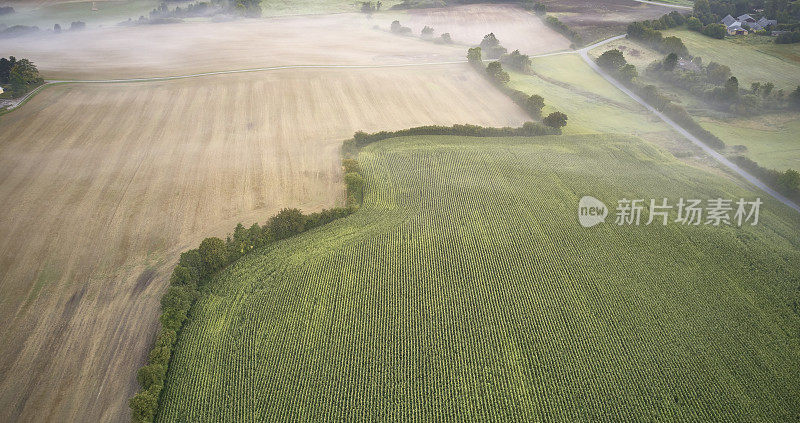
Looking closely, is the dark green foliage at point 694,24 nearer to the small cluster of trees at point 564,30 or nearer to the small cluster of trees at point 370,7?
the small cluster of trees at point 564,30

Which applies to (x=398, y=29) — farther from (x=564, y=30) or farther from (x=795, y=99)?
(x=795, y=99)

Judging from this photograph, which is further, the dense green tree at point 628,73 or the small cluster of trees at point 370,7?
the small cluster of trees at point 370,7

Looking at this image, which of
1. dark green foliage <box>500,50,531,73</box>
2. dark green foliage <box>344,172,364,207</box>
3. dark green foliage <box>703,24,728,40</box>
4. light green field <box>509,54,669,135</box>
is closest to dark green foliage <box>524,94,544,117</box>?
light green field <box>509,54,669,135</box>

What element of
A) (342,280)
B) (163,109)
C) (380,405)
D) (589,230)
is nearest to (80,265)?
(342,280)

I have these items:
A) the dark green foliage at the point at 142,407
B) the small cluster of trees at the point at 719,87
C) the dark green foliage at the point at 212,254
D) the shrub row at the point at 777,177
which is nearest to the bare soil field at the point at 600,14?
the small cluster of trees at the point at 719,87

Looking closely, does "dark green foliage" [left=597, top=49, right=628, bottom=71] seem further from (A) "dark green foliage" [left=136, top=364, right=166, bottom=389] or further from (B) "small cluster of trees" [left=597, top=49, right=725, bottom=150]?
(A) "dark green foliage" [left=136, top=364, right=166, bottom=389]

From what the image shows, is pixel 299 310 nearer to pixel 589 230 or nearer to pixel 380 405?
pixel 380 405
